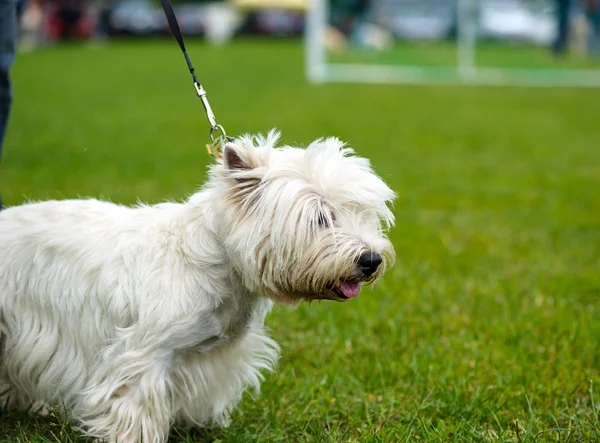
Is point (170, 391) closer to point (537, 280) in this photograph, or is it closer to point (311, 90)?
point (537, 280)

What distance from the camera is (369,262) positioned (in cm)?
271

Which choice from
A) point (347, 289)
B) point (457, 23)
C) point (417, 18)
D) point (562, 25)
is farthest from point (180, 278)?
point (457, 23)

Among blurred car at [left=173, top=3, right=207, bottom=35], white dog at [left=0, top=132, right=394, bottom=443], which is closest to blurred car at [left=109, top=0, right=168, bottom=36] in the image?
blurred car at [left=173, top=3, right=207, bottom=35]

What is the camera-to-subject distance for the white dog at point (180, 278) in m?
2.73

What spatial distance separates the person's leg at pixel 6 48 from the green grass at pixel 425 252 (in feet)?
A: 2.91

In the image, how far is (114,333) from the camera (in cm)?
288

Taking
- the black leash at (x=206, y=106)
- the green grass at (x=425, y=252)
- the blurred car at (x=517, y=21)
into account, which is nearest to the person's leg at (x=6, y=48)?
the black leash at (x=206, y=106)

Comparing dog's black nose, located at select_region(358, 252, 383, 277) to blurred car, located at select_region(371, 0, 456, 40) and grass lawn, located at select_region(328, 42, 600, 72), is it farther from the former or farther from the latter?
grass lawn, located at select_region(328, 42, 600, 72)

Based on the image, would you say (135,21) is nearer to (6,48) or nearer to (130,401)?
(6,48)

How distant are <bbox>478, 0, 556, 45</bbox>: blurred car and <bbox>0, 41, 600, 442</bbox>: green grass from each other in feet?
13.1

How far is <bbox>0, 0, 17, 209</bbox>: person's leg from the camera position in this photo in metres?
3.70

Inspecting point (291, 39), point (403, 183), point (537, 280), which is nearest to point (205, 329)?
point (537, 280)

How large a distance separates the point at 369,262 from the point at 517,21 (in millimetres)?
17146

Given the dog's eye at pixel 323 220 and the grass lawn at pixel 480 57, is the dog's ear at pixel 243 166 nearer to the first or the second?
the dog's eye at pixel 323 220
